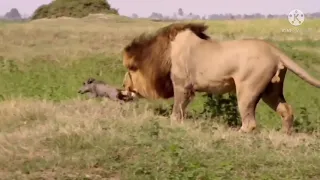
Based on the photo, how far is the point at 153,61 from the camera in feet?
31.0

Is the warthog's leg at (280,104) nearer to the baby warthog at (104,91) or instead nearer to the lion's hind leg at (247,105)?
the lion's hind leg at (247,105)

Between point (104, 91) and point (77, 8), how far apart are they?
41899 mm

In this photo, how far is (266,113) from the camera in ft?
39.5

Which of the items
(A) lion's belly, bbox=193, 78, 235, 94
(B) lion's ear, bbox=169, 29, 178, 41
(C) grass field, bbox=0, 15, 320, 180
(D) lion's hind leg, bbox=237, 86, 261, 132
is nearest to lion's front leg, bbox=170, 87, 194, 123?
(A) lion's belly, bbox=193, 78, 235, 94

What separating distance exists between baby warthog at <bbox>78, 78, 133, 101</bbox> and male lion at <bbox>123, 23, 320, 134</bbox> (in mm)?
174

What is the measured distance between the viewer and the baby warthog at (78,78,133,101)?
1010cm

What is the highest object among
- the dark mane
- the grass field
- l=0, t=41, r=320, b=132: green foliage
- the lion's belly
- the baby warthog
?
the dark mane

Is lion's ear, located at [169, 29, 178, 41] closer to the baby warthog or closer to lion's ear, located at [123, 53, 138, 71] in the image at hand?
lion's ear, located at [123, 53, 138, 71]

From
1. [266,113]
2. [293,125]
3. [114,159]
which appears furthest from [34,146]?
[266,113]

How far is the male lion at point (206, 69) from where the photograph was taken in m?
8.44

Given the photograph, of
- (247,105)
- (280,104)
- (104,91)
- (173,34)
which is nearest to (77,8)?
(104,91)

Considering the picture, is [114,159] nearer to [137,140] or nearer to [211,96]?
[137,140]

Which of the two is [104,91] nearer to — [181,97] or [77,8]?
[181,97]

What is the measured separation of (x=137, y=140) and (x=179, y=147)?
0.53 m
